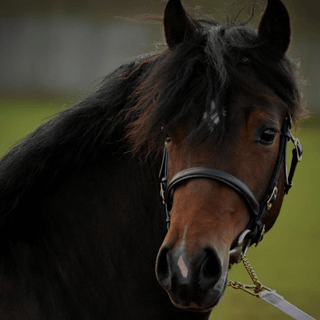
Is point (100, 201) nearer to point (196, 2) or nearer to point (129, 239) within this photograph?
point (129, 239)

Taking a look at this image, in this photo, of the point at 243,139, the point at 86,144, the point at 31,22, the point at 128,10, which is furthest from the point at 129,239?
the point at 31,22

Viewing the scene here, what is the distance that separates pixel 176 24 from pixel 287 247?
754 cm

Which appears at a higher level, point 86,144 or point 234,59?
point 234,59

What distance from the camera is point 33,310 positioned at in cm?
241

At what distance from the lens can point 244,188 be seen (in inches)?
86.5

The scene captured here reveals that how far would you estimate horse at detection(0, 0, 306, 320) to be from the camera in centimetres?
217

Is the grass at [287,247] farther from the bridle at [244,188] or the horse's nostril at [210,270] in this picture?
the horse's nostril at [210,270]

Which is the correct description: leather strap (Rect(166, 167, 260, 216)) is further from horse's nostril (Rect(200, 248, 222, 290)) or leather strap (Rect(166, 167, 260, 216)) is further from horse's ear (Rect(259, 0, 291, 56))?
horse's ear (Rect(259, 0, 291, 56))

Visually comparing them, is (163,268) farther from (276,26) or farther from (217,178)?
(276,26)

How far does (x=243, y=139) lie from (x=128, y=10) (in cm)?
1421

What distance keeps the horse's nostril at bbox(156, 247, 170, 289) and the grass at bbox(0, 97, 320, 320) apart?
5.04 m

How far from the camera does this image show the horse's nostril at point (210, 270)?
2.02 meters

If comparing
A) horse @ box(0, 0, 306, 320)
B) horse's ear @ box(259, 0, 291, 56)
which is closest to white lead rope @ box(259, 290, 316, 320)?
horse @ box(0, 0, 306, 320)

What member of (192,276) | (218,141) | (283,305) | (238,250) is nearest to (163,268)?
(192,276)
